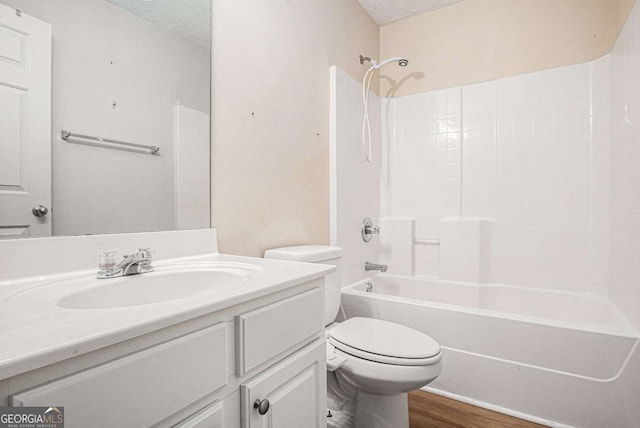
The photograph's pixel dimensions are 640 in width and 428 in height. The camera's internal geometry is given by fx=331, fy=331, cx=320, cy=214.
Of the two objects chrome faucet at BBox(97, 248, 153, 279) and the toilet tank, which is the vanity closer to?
chrome faucet at BBox(97, 248, 153, 279)

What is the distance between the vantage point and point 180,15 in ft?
3.97

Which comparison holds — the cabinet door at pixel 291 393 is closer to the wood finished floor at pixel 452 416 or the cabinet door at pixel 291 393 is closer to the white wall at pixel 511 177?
the wood finished floor at pixel 452 416

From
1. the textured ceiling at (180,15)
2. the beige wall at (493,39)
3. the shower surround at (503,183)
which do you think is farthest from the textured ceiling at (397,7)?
the textured ceiling at (180,15)

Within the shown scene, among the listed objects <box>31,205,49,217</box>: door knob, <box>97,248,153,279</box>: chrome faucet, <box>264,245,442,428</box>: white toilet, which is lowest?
<box>264,245,442,428</box>: white toilet

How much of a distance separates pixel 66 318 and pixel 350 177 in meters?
1.84

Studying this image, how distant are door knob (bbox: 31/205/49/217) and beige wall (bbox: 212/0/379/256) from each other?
539 millimetres

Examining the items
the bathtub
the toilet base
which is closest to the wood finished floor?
the bathtub

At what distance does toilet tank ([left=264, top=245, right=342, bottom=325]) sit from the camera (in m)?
1.45

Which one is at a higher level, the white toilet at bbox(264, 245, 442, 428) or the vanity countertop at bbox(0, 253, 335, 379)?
the vanity countertop at bbox(0, 253, 335, 379)

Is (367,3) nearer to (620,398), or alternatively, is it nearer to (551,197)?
(551,197)

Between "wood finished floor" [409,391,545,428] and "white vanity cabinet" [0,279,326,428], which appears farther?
"wood finished floor" [409,391,545,428]

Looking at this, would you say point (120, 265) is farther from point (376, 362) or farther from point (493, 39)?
point (493, 39)

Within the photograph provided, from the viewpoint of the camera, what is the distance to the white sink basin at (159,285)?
795mm

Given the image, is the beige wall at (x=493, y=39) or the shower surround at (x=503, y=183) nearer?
the shower surround at (x=503, y=183)
